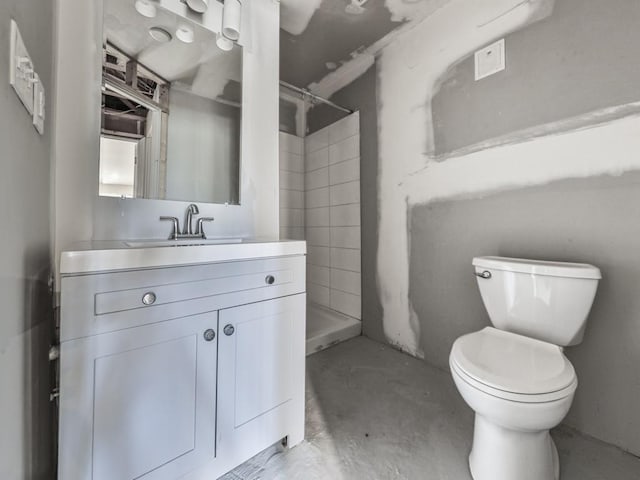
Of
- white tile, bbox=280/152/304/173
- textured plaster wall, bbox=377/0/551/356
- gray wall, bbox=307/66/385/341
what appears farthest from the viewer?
white tile, bbox=280/152/304/173

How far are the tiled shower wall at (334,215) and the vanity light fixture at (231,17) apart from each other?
45.6 inches

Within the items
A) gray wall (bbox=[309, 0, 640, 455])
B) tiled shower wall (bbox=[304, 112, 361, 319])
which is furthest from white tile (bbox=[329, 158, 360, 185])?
gray wall (bbox=[309, 0, 640, 455])

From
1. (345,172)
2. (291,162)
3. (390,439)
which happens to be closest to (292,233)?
(291,162)

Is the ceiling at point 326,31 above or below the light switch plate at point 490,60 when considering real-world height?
above

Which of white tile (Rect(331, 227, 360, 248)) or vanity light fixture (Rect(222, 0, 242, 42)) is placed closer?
vanity light fixture (Rect(222, 0, 242, 42))

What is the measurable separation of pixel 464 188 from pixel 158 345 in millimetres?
1672

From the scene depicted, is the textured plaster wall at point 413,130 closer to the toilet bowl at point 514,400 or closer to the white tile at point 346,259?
the white tile at point 346,259

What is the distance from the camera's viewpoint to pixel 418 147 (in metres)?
1.83

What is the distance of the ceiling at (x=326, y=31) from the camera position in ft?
5.46

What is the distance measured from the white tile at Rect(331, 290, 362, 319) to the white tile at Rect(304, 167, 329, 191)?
1043mm

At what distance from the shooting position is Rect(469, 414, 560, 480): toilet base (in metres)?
0.92

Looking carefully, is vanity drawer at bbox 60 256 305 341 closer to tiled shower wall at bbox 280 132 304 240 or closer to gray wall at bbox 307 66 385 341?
gray wall at bbox 307 66 385 341

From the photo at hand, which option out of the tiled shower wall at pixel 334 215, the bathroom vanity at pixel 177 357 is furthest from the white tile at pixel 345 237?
the bathroom vanity at pixel 177 357

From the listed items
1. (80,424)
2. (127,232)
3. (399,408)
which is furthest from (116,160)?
(399,408)
